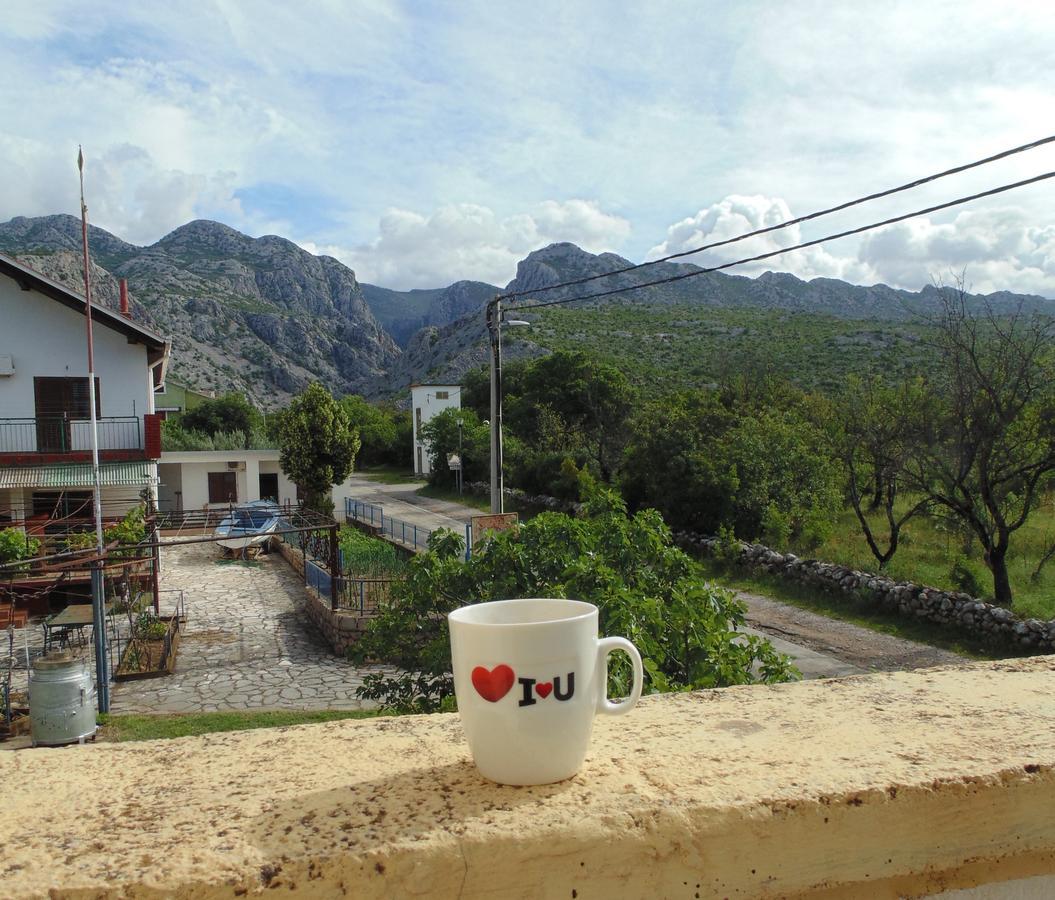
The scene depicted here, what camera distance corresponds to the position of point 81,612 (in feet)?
42.1

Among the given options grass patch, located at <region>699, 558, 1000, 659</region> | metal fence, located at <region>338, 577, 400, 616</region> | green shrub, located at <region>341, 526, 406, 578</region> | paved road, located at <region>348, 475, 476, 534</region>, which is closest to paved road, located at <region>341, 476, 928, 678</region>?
grass patch, located at <region>699, 558, 1000, 659</region>

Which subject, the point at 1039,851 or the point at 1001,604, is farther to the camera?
the point at 1001,604

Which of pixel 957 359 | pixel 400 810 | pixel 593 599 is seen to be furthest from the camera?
pixel 957 359

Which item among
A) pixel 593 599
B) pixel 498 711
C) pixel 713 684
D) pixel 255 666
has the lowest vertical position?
pixel 255 666

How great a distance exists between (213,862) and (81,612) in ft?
45.1

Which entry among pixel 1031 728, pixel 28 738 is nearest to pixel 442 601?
pixel 1031 728

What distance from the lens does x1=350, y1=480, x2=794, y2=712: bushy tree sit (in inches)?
198

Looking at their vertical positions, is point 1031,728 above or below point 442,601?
above

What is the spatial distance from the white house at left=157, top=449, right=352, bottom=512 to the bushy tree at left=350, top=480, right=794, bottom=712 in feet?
78.6

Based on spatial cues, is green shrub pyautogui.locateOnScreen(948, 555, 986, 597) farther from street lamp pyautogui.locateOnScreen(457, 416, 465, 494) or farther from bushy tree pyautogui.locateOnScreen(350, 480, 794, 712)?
street lamp pyautogui.locateOnScreen(457, 416, 465, 494)

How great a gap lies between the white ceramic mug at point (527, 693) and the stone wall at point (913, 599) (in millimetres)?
12343

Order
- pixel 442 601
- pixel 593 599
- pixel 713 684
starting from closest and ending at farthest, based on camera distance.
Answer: pixel 713 684 < pixel 593 599 < pixel 442 601

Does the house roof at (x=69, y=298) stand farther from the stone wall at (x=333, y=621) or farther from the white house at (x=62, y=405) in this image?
the stone wall at (x=333, y=621)

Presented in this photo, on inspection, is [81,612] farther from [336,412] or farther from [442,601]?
[336,412]
